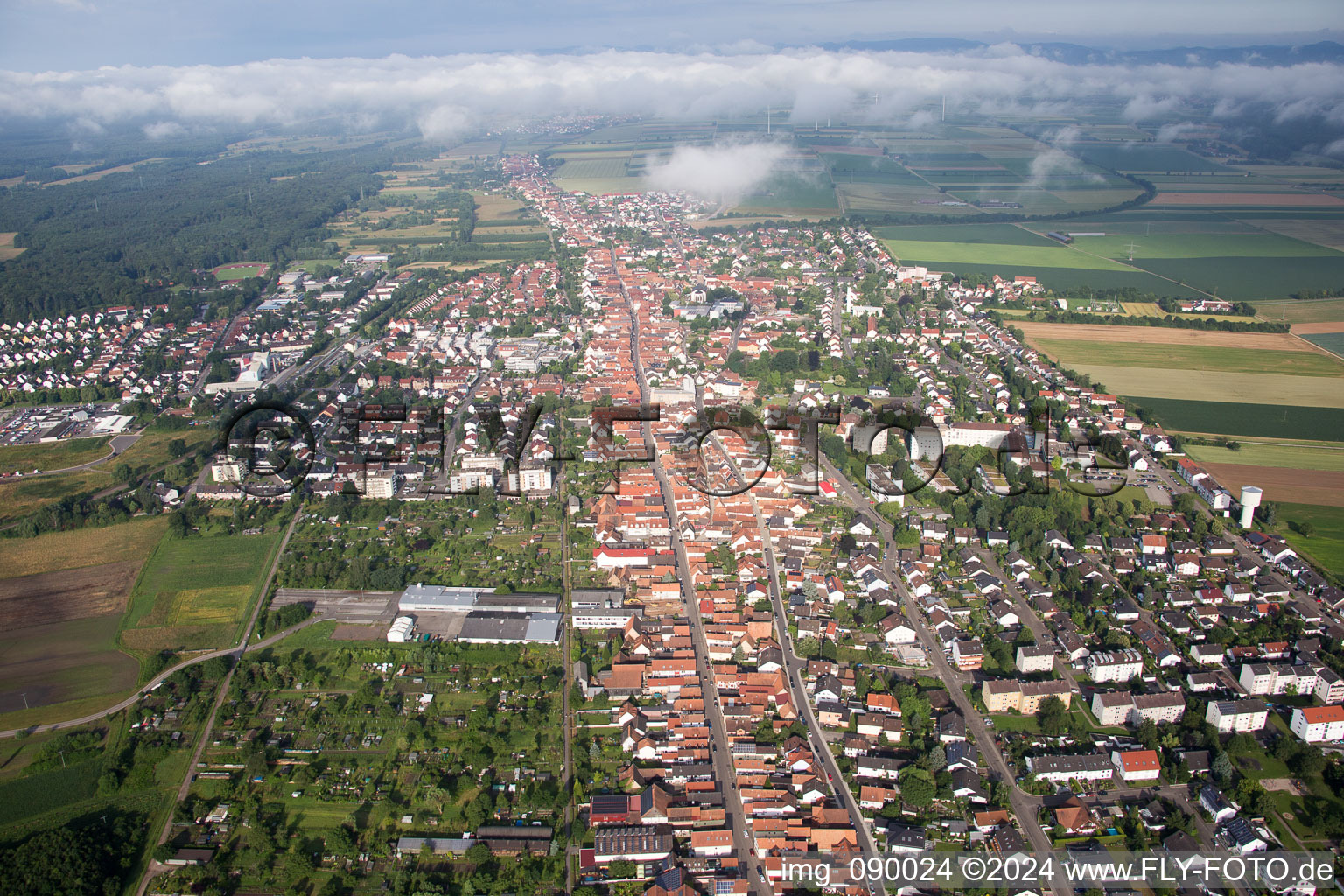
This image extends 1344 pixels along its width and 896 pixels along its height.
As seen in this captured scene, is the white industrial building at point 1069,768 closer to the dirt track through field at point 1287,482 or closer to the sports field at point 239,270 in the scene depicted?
the dirt track through field at point 1287,482

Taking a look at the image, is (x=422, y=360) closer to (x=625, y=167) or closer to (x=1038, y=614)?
(x=1038, y=614)

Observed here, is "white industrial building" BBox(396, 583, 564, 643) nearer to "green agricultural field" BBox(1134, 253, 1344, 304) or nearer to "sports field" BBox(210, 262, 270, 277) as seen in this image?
"green agricultural field" BBox(1134, 253, 1344, 304)

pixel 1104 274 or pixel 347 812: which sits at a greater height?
pixel 1104 274

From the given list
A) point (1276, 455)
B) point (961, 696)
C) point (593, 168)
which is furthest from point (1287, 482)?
point (593, 168)

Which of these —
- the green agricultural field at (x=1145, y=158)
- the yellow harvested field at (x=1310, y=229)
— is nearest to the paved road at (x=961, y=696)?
the yellow harvested field at (x=1310, y=229)

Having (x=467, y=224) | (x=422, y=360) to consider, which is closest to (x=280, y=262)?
(x=467, y=224)

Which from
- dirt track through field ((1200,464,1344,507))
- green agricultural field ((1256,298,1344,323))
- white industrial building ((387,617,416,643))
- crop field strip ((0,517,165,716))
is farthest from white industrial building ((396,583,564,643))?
green agricultural field ((1256,298,1344,323))
